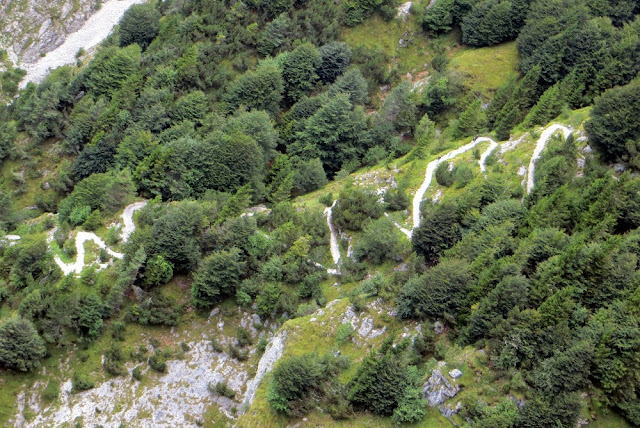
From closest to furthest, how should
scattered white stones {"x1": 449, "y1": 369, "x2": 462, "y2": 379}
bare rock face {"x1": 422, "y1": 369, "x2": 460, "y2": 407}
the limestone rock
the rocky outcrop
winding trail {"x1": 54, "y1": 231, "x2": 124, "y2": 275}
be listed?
the rocky outcrop → bare rock face {"x1": 422, "y1": 369, "x2": 460, "y2": 407} → scattered white stones {"x1": 449, "y1": 369, "x2": 462, "y2": 379} → the limestone rock → winding trail {"x1": 54, "y1": 231, "x2": 124, "y2": 275}

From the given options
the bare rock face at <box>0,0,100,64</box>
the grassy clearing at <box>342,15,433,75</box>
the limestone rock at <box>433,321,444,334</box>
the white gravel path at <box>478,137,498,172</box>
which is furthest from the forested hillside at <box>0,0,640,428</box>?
the bare rock face at <box>0,0,100,64</box>

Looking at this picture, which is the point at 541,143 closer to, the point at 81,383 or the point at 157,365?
the point at 157,365

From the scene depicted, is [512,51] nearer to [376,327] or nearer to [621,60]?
[621,60]

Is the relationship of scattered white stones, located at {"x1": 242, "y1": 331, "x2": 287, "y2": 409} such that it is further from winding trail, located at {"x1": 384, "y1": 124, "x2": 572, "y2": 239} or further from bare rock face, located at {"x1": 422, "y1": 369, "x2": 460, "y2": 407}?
winding trail, located at {"x1": 384, "y1": 124, "x2": 572, "y2": 239}

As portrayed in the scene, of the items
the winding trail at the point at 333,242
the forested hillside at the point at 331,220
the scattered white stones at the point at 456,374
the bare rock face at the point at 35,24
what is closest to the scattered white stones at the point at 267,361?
the forested hillside at the point at 331,220

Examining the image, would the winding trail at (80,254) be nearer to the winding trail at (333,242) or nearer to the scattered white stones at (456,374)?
the winding trail at (333,242)
